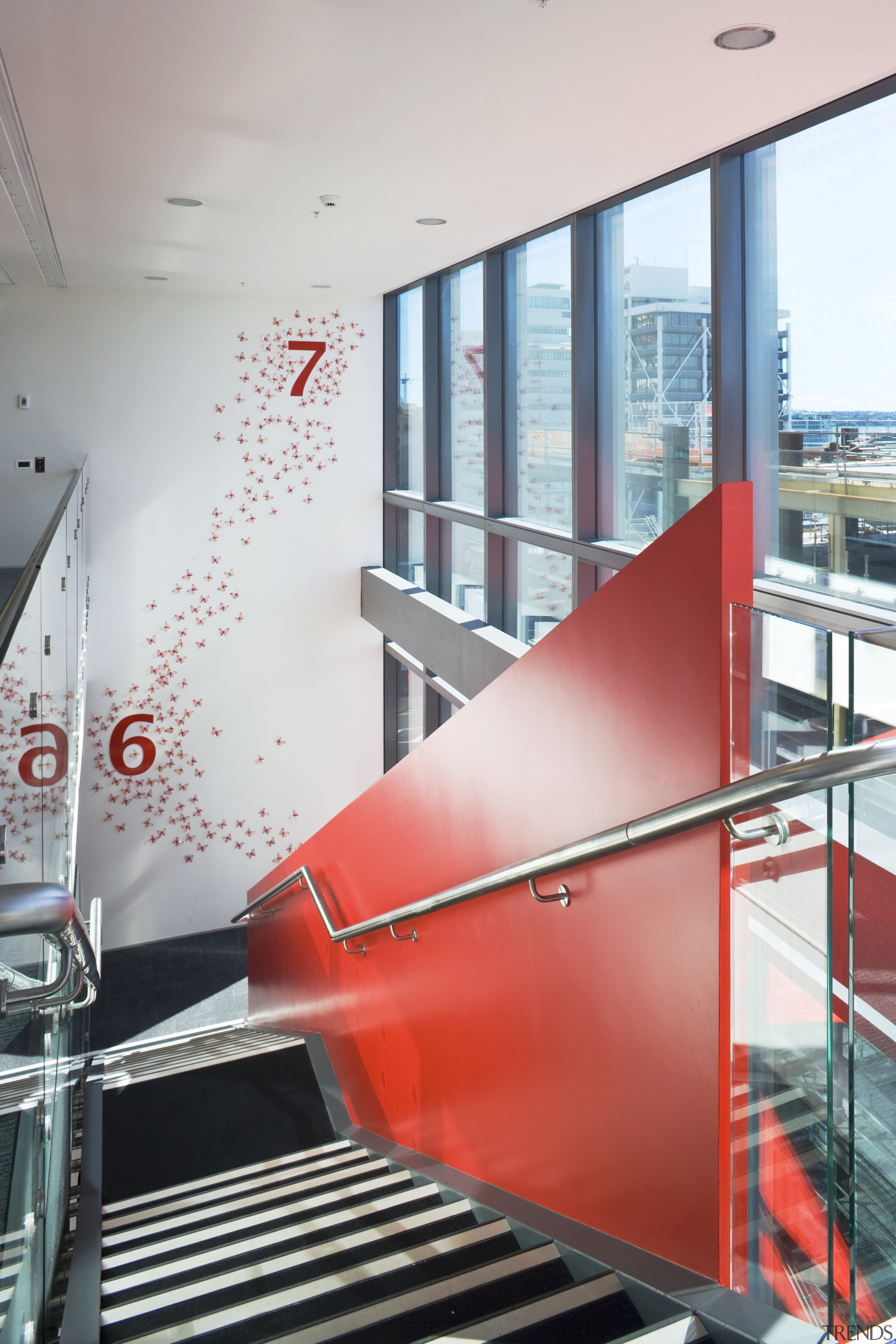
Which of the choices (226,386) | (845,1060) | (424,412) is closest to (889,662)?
(845,1060)

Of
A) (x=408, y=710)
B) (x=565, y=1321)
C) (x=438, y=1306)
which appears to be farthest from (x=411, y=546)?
(x=565, y=1321)

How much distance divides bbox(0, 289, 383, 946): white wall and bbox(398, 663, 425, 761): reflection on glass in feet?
0.62

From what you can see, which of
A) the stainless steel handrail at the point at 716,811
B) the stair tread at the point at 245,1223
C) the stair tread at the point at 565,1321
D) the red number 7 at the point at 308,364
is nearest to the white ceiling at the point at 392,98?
the stainless steel handrail at the point at 716,811

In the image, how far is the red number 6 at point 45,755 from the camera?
2486mm

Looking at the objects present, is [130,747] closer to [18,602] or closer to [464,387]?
[464,387]

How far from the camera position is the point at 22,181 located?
198 inches

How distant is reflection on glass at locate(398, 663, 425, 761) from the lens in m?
9.50

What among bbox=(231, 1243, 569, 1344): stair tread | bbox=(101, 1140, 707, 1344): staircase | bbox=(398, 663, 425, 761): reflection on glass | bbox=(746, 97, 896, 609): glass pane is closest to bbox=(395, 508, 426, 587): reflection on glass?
bbox=(398, 663, 425, 761): reflection on glass

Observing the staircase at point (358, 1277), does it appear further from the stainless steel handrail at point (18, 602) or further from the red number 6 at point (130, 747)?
the red number 6 at point (130, 747)

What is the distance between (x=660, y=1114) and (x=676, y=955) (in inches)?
13.2

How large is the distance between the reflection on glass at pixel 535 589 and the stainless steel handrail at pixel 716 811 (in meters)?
3.61

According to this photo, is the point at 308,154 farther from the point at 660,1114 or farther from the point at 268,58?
the point at 660,1114

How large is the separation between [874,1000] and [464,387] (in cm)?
693

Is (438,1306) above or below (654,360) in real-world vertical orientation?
below
